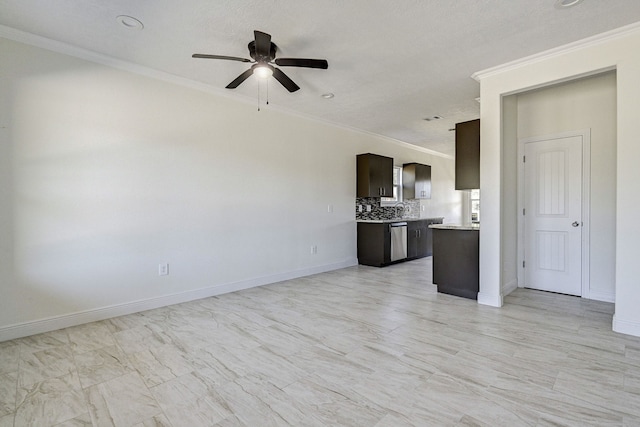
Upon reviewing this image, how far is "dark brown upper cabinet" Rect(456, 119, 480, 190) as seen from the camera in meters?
3.74

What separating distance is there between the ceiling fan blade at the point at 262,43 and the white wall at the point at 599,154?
3603 millimetres

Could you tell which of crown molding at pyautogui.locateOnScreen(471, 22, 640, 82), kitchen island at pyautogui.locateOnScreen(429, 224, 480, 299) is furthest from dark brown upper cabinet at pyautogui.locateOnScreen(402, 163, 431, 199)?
crown molding at pyautogui.locateOnScreen(471, 22, 640, 82)

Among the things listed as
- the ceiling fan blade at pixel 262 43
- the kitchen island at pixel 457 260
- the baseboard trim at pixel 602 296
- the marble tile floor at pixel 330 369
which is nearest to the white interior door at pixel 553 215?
the baseboard trim at pixel 602 296

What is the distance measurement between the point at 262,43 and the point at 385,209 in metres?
4.80

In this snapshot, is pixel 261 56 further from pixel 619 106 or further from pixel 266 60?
pixel 619 106

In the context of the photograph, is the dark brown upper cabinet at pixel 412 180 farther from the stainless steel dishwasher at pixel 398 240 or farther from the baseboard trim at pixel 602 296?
the baseboard trim at pixel 602 296

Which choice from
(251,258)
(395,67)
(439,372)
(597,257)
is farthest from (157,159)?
(597,257)

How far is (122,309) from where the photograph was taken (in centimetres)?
321

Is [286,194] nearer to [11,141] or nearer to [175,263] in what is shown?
[175,263]

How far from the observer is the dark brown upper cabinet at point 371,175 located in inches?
228

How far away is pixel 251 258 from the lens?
433cm

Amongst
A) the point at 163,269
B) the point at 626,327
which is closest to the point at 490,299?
the point at 626,327

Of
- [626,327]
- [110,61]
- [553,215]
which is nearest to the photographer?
[626,327]

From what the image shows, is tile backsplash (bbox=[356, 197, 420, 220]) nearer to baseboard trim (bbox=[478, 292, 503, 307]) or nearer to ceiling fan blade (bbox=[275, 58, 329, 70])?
baseboard trim (bbox=[478, 292, 503, 307])
